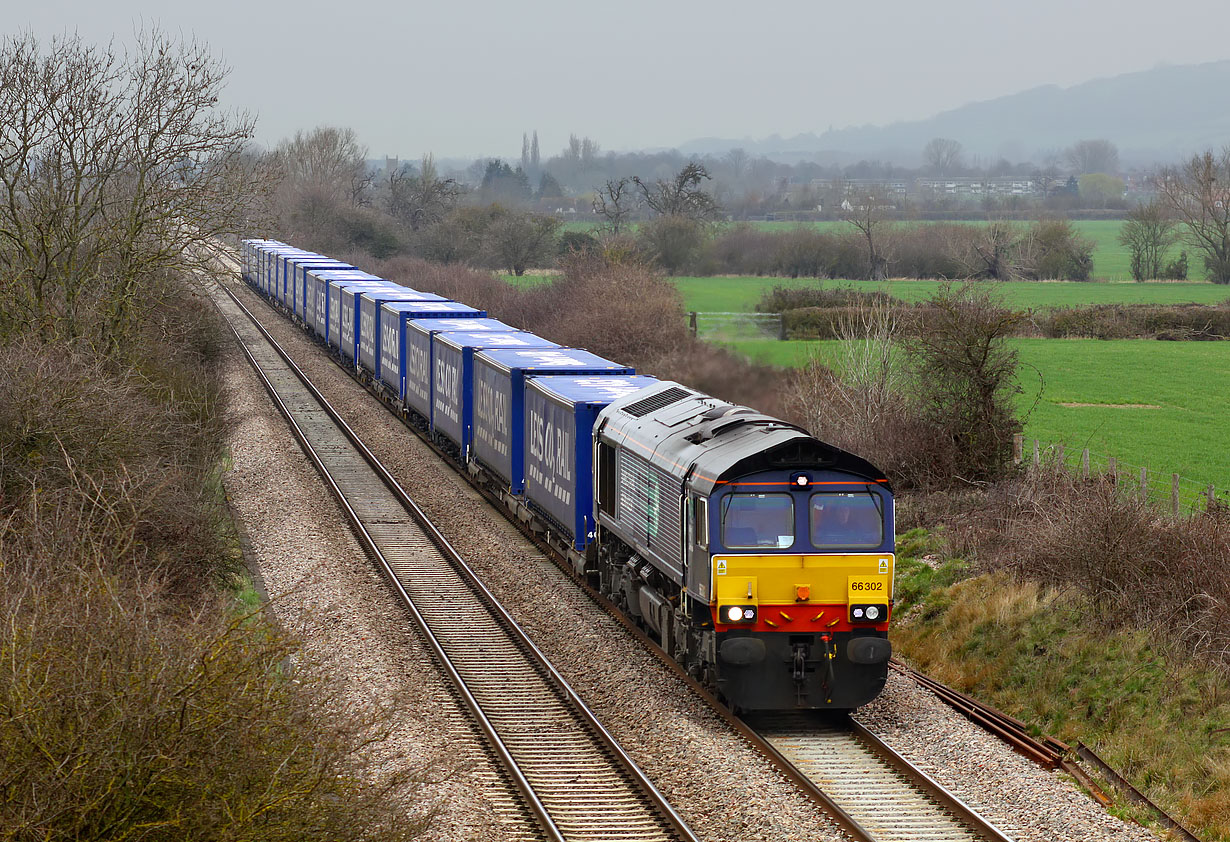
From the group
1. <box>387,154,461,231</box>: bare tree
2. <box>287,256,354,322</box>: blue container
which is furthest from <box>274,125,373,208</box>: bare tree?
<box>287,256,354,322</box>: blue container

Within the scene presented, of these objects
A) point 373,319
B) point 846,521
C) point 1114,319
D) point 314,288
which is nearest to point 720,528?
point 846,521

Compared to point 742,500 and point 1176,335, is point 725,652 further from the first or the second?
point 1176,335

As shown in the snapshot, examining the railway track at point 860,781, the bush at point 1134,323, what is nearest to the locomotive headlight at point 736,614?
the railway track at point 860,781

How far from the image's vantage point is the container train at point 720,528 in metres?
14.0

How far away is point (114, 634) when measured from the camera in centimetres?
788

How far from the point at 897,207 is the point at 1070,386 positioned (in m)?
63.2

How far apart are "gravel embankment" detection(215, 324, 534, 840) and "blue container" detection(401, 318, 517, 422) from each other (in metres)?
3.32

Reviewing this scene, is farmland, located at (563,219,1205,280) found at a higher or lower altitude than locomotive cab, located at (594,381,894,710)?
higher

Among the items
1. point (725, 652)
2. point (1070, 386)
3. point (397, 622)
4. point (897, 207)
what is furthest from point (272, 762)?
point (897, 207)

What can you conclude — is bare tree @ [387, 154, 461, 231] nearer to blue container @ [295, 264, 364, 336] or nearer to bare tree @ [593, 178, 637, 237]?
bare tree @ [593, 178, 637, 237]

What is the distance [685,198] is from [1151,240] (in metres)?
28.7

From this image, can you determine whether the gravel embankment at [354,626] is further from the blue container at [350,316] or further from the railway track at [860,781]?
the blue container at [350,316]

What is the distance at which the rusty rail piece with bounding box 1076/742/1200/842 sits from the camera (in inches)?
457

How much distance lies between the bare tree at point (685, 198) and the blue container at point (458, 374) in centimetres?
4091
